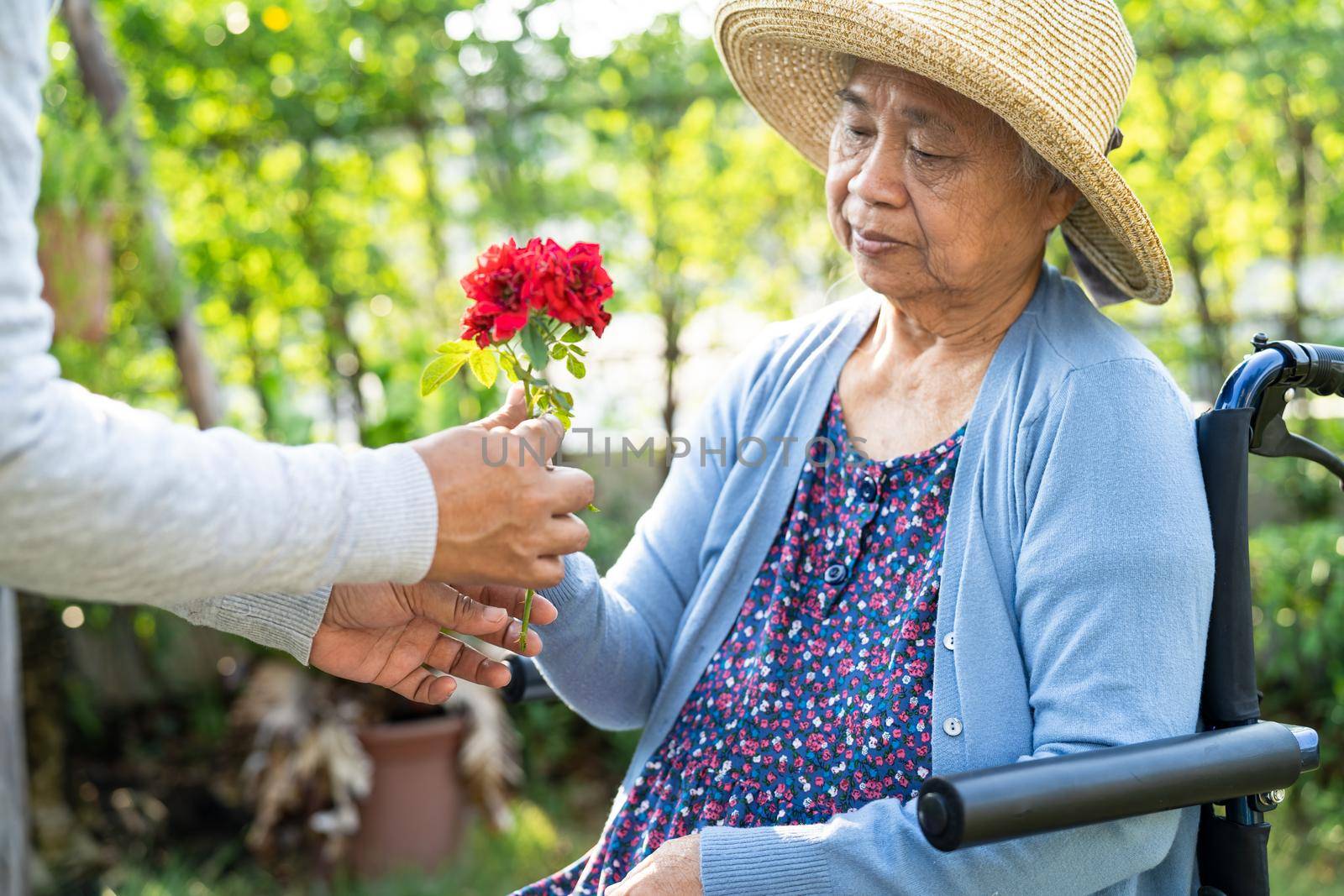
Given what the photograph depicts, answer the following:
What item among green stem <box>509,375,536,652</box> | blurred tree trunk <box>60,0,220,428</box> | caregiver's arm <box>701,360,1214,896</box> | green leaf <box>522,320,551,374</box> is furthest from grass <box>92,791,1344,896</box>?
green leaf <box>522,320,551,374</box>

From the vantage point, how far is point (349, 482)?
49.3 inches

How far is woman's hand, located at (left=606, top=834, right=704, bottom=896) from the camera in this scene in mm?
Result: 1530

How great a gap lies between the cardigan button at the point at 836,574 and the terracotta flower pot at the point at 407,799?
2127mm

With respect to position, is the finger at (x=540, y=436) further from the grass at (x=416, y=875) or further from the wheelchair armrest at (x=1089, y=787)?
the grass at (x=416, y=875)

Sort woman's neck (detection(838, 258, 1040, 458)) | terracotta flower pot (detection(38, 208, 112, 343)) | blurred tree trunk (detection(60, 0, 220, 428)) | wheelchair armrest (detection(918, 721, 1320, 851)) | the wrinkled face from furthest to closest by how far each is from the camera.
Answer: blurred tree trunk (detection(60, 0, 220, 428)) → terracotta flower pot (detection(38, 208, 112, 343)) → woman's neck (detection(838, 258, 1040, 458)) → the wrinkled face → wheelchair armrest (detection(918, 721, 1320, 851))

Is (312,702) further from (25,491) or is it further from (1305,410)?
(1305,410)

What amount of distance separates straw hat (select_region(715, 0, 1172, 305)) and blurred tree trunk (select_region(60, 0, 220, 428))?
7.68ft

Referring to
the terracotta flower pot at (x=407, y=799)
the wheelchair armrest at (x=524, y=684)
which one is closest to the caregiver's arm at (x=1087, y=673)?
the wheelchair armrest at (x=524, y=684)

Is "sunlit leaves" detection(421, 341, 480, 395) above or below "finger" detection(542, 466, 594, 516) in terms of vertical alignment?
above

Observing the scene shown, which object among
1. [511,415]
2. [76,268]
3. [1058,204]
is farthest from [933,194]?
[76,268]

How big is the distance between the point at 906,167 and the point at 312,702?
2.49 meters

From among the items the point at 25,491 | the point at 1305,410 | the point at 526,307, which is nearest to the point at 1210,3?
the point at 1305,410

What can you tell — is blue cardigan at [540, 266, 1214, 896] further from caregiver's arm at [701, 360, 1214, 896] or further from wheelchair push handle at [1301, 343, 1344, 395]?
wheelchair push handle at [1301, 343, 1344, 395]

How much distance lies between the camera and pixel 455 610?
1707 millimetres
